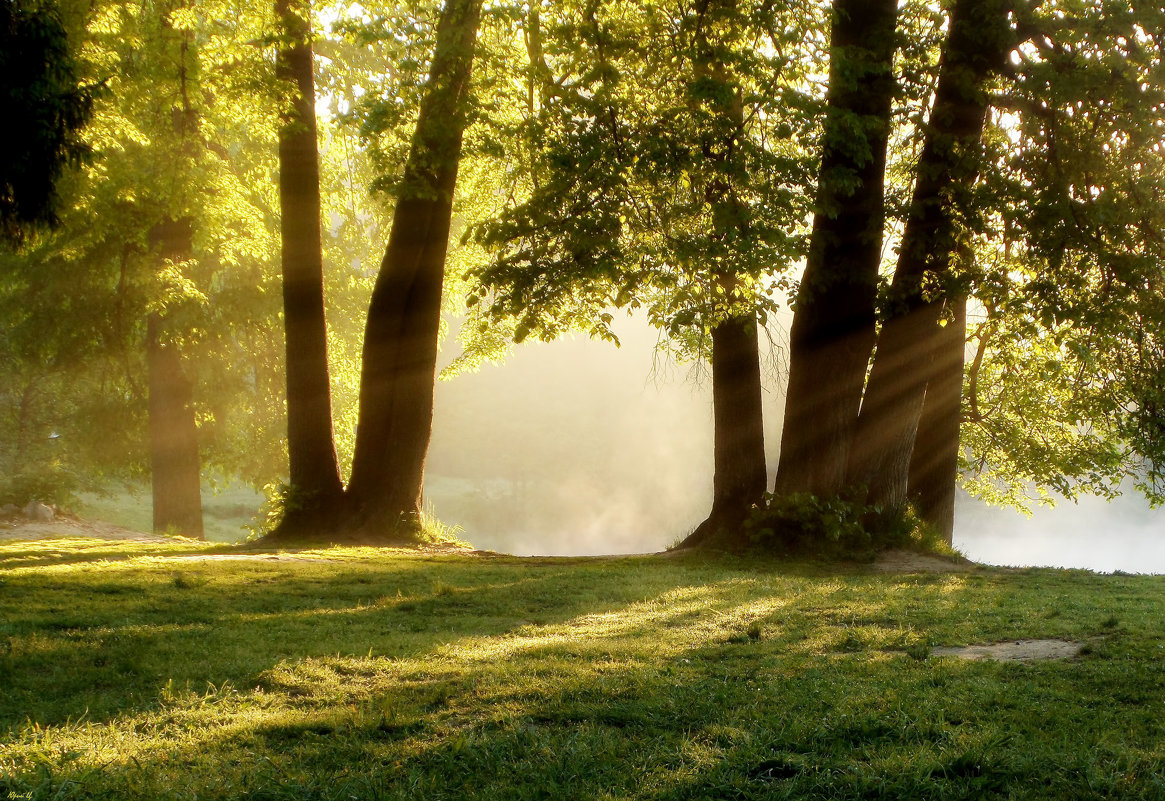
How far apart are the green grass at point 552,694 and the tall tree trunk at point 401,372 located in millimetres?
4815

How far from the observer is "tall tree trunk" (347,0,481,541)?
13.9m

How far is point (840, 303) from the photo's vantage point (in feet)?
42.6

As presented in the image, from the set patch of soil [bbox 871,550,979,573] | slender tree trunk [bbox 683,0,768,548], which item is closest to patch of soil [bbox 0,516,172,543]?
slender tree trunk [bbox 683,0,768,548]

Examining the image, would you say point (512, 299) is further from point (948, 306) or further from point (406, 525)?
point (948, 306)

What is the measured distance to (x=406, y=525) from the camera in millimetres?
14016

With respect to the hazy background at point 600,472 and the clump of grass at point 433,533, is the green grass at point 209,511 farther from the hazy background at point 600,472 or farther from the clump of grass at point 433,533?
the clump of grass at point 433,533

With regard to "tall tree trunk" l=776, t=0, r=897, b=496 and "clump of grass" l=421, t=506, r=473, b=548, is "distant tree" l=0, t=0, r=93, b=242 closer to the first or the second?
"clump of grass" l=421, t=506, r=473, b=548

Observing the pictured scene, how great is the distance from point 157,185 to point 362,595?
28.7ft

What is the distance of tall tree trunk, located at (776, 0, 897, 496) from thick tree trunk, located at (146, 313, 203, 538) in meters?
14.0

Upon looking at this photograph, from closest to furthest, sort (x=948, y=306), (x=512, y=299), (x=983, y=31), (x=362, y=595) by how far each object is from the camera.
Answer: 1. (x=362, y=595)
2. (x=512, y=299)
3. (x=983, y=31)
4. (x=948, y=306)

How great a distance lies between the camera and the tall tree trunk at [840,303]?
12.4 metres

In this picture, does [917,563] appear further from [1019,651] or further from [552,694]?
[552,694]

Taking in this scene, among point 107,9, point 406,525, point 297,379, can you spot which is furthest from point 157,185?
point 406,525

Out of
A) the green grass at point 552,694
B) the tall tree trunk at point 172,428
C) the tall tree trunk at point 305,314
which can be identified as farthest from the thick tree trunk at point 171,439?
the green grass at point 552,694
